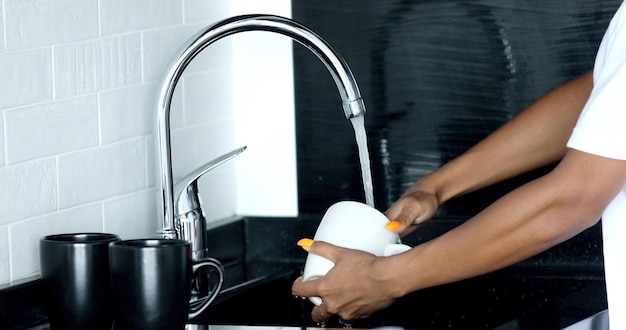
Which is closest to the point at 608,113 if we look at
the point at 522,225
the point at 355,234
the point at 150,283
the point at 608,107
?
the point at 608,107

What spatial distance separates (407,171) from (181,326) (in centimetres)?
65

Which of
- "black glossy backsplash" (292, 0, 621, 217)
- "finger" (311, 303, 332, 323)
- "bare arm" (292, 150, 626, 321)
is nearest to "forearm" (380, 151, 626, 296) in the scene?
"bare arm" (292, 150, 626, 321)

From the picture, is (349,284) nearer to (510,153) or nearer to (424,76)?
(510,153)

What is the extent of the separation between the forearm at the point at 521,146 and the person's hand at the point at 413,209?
26mm

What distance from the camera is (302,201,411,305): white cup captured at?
1.43m

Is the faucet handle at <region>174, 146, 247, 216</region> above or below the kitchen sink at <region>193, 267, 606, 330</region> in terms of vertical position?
above

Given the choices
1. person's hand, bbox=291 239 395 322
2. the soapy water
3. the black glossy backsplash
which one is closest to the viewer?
person's hand, bbox=291 239 395 322

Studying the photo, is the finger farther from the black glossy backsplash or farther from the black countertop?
the black glossy backsplash

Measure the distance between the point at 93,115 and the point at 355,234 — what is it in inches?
15.9

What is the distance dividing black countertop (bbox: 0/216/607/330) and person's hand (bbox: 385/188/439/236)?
16 cm

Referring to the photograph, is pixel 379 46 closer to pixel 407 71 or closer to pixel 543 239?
pixel 407 71

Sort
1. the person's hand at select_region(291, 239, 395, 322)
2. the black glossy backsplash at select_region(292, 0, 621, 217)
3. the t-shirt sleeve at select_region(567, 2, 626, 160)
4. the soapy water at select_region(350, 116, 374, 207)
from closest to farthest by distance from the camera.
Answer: the t-shirt sleeve at select_region(567, 2, 626, 160) → the person's hand at select_region(291, 239, 395, 322) → the soapy water at select_region(350, 116, 374, 207) → the black glossy backsplash at select_region(292, 0, 621, 217)

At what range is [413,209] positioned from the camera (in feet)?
5.22

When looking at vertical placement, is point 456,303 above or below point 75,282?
below
